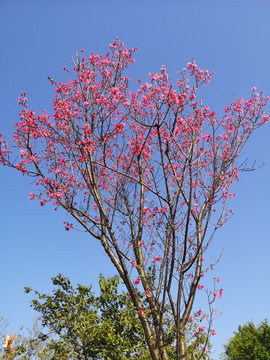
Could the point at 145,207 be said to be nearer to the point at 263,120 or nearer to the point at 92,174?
the point at 92,174

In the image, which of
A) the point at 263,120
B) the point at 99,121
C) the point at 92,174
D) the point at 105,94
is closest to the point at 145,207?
the point at 92,174

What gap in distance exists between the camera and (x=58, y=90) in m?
7.60

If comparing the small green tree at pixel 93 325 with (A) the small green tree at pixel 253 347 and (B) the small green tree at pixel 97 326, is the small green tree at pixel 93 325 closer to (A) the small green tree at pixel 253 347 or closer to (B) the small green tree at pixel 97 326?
(B) the small green tree at pixel 97 326

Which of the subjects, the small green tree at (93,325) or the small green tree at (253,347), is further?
the small green tree at (253,347)

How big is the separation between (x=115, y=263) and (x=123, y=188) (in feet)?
6.02

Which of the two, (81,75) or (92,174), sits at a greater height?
(81,75)

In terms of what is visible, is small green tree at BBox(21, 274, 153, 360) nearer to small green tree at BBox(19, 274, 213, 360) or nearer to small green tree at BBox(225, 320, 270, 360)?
small green tree at BBox(19, 274, 213, 360)

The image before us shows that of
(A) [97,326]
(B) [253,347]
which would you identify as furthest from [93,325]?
(B) [253,347]

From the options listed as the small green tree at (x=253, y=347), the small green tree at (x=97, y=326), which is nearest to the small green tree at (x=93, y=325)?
the small green tree at (x=97, y=326)

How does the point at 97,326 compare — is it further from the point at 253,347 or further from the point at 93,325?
the point at 253,347

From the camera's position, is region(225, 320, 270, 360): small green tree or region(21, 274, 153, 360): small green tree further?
region(225, 320, 270, 360): small green tree

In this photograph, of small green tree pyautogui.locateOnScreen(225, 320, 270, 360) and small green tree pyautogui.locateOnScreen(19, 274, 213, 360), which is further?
small green tree pyautogui.locateOnScreen(225, 320, 270, 360)

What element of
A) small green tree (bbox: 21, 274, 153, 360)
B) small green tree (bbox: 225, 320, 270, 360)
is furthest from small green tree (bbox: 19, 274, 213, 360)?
small green tree (bbox: 225, 320, 270, 360)

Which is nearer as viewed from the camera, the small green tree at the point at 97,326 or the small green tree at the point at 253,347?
the small green tree at the point at 97,326
